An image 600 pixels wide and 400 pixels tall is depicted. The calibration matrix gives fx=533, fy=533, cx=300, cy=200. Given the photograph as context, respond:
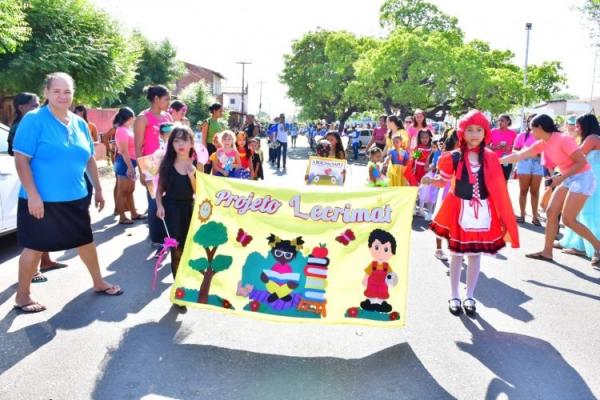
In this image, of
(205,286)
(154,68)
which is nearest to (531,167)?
(205,286)

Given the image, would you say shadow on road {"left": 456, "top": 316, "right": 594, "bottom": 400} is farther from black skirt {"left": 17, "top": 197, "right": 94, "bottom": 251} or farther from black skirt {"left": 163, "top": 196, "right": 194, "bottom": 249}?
black skirt {"left": 17, "top": 197, "right": 94, "bottom": 251}

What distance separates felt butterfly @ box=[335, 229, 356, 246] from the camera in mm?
4141

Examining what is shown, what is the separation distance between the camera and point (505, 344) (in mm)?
4238

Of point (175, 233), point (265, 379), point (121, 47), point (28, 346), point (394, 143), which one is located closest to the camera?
point (265, 379)

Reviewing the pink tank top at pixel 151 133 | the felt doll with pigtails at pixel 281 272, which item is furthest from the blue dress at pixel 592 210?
the pink tank top at pixel 151 133

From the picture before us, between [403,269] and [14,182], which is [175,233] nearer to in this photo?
[403,269]

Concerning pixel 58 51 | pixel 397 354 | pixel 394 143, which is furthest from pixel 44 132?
pixel 58 51

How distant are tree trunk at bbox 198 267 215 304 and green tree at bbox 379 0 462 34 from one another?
4157 centimetres

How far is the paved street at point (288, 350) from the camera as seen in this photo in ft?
11.2

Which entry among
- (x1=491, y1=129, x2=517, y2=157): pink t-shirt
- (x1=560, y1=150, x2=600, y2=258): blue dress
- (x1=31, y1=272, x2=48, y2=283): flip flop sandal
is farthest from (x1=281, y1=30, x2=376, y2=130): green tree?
(x1=31, y1=272, x2=48, y2=283): flip flop sandal

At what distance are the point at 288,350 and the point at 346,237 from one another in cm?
96

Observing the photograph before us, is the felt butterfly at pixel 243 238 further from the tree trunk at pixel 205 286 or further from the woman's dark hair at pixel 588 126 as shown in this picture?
the woman's dark hair at pixel 588 126

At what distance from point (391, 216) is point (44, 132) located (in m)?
2.89

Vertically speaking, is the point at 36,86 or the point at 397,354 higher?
the point at 36,86
